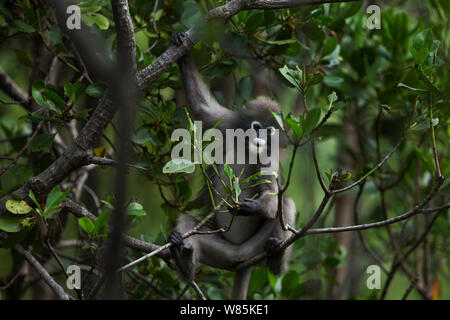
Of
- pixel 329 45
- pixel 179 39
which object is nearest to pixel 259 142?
pixel 329 45

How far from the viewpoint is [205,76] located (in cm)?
407

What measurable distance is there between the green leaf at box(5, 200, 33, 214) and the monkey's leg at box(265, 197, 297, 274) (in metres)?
1.78

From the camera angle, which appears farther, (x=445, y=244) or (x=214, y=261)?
(x=445, y=244)

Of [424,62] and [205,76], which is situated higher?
[205,76]

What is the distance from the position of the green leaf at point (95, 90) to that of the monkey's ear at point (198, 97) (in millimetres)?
817

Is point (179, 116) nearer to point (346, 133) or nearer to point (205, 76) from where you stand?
point (205, 76)

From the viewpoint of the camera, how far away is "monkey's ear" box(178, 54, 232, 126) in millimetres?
3895

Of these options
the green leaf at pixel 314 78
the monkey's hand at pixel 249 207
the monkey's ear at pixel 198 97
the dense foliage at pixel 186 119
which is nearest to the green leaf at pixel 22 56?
the dense foliage at pixel 186 119

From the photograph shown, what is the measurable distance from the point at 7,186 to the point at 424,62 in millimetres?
3185

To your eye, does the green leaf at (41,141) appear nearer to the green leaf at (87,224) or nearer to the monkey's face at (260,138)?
the green leaf at (87,224)

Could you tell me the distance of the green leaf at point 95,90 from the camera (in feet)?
10.5
